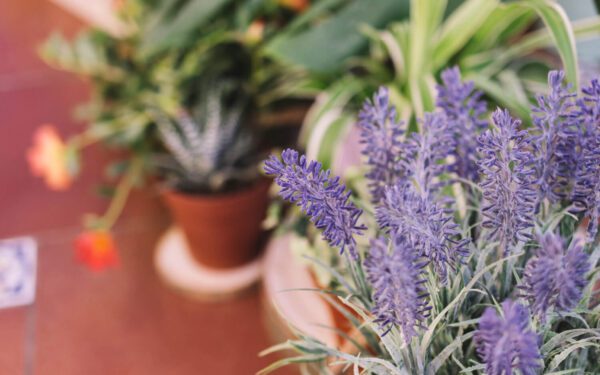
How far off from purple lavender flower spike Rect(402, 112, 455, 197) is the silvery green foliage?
1.76 ft

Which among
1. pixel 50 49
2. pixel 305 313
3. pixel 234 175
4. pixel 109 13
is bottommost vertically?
pixel 305 313

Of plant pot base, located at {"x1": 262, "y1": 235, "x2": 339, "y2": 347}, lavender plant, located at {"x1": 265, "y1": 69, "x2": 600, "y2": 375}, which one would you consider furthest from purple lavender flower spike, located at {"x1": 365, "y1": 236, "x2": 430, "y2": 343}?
plant pot base, located at {"x1": 262, "y1": 235, "x2": 339, "y2": 347}

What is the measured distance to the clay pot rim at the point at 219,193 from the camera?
2.93ft

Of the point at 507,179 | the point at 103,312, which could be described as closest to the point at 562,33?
the point at 507,179

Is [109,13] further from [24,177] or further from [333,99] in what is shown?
[333,99]

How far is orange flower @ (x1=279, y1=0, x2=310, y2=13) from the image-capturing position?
923 millimetres

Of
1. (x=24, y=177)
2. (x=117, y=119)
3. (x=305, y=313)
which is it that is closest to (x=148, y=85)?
(x=117, y=119)

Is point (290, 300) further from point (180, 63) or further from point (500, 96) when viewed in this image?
point (180, 63)

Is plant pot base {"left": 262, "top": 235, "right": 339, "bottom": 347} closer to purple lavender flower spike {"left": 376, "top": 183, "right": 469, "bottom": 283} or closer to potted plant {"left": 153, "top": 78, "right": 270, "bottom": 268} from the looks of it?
potted plant {"left": 153, "top": 78, "right": 270, "bottom": 268}

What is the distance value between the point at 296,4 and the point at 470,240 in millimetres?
615

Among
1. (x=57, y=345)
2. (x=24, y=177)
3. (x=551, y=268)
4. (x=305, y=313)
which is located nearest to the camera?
(x=551, y=268)

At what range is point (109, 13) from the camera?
126 centimetres

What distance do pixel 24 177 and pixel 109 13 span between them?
377mm

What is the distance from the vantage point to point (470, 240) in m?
0.42
